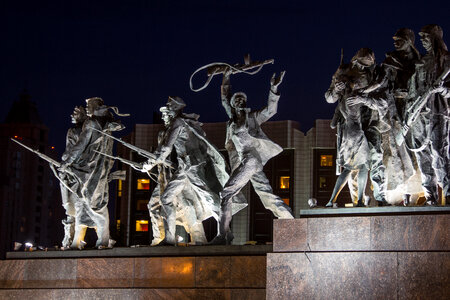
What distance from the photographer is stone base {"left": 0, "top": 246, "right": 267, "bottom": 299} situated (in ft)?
43.6

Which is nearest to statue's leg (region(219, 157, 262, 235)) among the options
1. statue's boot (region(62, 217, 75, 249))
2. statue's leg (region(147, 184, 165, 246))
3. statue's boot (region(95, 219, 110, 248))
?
statue's leg (region(147, 184, 165, 246))

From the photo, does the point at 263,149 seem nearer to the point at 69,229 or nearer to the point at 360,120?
the point at 360,120

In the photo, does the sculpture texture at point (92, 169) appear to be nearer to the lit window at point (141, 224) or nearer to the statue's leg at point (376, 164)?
the statue's leg at point (376, 164)

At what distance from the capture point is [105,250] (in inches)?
597

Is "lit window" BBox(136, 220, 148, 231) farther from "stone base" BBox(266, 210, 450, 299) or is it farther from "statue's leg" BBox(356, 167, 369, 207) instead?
"stone base" BBox(266, 210, 450, 299)

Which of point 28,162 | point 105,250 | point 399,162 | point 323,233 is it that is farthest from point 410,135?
point 28,162

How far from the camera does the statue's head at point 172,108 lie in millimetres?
15875

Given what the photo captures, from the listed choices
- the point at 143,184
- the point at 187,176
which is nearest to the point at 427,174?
the point at 187,176

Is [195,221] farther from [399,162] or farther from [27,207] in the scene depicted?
[27,207]

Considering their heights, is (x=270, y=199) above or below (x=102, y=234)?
above

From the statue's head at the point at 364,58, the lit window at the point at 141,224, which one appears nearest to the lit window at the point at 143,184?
the lit window at the point at 141,224

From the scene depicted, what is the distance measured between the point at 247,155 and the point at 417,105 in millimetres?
3215

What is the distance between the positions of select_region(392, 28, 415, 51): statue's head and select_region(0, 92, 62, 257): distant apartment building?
69245mm

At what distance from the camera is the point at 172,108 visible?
15875 millimetres
